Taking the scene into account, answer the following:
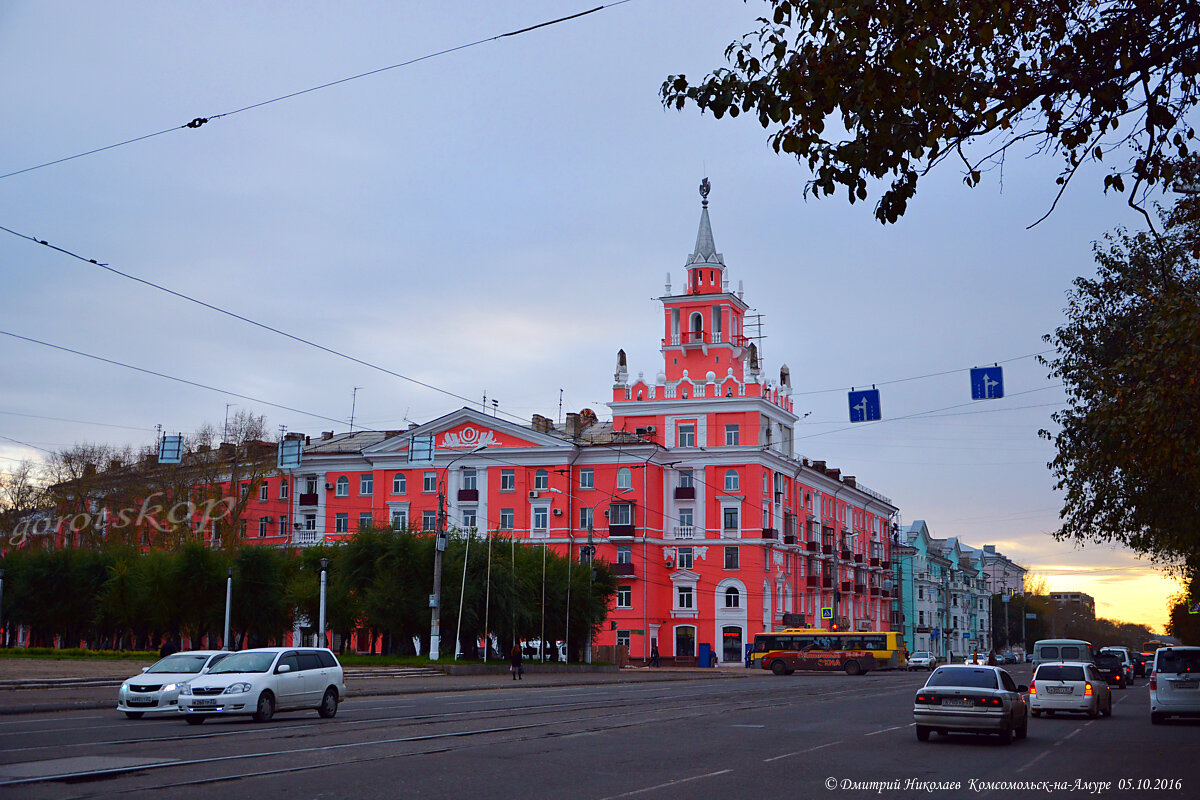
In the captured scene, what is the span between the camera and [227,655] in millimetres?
25047

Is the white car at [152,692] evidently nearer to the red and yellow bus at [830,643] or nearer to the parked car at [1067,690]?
the parked car at [1067,690]

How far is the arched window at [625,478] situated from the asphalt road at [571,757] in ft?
180

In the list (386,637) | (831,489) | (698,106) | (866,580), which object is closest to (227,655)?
(698,106)

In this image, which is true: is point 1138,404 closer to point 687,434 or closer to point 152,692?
point 152,692

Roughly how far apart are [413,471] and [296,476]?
31.0ft

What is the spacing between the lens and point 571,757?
1733cm

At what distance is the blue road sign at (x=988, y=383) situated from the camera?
33.5 m

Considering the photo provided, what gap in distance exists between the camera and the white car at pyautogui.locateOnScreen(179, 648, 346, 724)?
75.8 ft

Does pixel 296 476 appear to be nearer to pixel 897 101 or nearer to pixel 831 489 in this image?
pixel 831 489

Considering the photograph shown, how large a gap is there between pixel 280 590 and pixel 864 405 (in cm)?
3366

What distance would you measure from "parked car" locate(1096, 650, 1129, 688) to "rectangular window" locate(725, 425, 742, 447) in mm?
30378

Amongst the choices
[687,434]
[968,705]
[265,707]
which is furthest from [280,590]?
[968,705]

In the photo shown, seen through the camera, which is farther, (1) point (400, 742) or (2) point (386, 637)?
(2) point (386, 637)

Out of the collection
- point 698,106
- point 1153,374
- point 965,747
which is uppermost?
point 698,106
